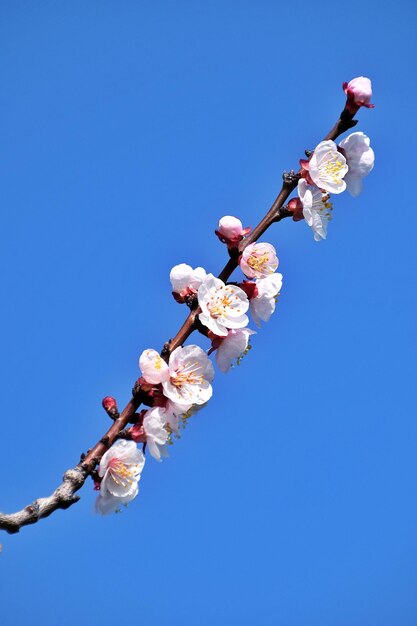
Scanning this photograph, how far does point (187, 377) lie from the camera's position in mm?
2863

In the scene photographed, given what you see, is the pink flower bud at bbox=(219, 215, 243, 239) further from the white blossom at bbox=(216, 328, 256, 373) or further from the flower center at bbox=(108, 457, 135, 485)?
the flower center at bbox=(108, 457, 135, 485)

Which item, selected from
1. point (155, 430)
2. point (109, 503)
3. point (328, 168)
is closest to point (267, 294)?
point (328, 168)

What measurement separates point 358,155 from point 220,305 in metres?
1.07

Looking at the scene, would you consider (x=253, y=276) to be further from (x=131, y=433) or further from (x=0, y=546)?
(x=0, y=546)

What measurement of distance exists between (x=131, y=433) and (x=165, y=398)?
200 millimetres

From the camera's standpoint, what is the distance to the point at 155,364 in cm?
277

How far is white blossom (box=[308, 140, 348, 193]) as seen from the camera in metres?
3.13

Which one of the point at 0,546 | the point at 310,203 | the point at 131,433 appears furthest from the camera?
the point at 310,203

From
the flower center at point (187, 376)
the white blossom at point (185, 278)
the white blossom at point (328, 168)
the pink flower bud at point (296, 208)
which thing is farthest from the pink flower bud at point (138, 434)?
the white blossom at point (328, 168)

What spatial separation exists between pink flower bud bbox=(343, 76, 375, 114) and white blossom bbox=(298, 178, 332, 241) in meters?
0.37

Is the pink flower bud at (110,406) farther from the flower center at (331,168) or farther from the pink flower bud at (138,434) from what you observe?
the flower center at (331,168)

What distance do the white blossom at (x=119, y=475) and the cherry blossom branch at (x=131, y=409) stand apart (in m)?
0.05

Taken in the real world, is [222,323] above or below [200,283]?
below

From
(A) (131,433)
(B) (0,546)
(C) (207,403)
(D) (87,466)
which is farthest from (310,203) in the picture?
(B) (0,546)
